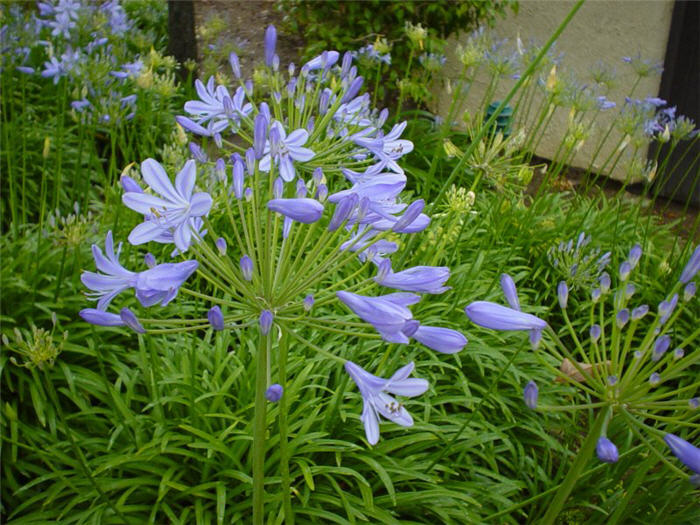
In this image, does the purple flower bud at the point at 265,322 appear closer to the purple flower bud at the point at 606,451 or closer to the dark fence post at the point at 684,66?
the purple flower bud at the point at 606,451

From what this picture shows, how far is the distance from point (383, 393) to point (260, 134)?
586mm

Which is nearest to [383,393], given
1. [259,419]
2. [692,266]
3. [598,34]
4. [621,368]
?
[259,419]

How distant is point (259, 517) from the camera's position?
1607mm

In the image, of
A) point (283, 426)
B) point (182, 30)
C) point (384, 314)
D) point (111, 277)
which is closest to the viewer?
point (384, 314)

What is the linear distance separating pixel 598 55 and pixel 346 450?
21.4ft

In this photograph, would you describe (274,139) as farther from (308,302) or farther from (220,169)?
(308,302)

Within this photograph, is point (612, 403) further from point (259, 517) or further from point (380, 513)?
point (380, 513)

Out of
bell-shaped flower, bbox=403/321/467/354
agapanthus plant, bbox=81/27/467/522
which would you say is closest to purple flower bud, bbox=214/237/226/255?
agapanthus plant, bbox=81/27/467/522

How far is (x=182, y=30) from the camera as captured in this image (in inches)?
226

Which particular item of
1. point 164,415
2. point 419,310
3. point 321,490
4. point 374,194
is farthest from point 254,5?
point 374,194

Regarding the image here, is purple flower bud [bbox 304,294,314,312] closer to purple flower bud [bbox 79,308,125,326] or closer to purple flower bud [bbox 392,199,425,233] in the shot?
purple flower bud [bbox 392,199,425,233]

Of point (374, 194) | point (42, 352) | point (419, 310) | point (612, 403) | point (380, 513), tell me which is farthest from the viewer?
point (419, 310)

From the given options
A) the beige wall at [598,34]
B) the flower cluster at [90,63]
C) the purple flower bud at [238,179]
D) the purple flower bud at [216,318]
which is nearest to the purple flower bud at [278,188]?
the purple flower bud at [238,179]

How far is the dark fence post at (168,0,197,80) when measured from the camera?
18.7 feet
